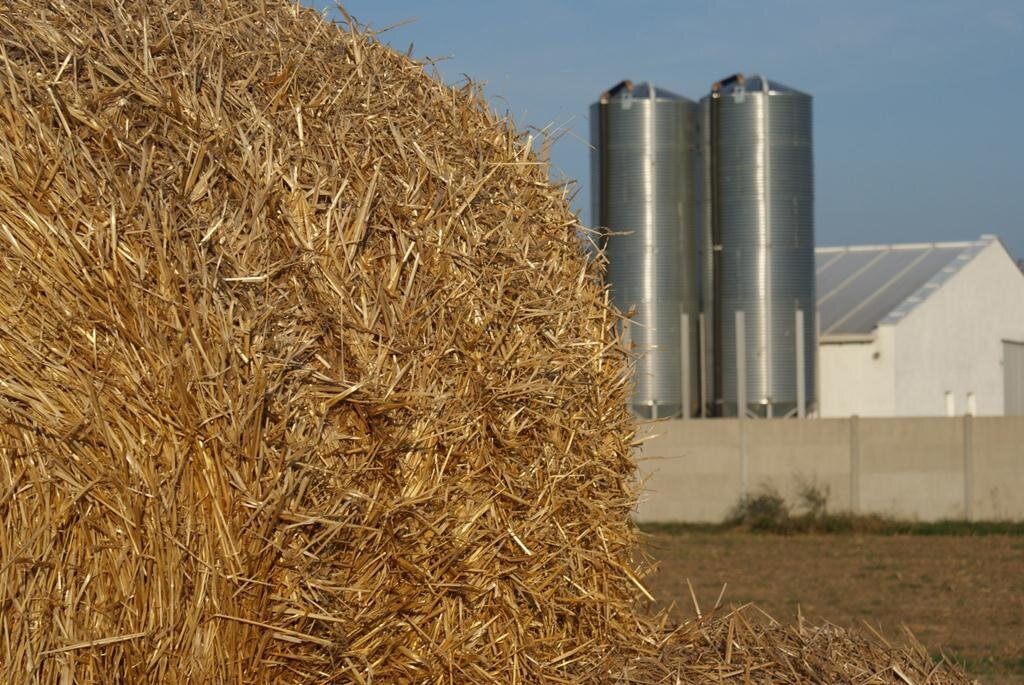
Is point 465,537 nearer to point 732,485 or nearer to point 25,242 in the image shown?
point 25,242

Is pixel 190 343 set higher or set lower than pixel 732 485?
higher

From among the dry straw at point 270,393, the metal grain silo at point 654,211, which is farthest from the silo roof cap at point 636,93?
the dry straw at point 270,393

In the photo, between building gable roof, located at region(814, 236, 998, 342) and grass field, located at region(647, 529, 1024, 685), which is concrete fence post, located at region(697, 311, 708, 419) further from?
building gable roof, located at region(814, 236, 998, 342)

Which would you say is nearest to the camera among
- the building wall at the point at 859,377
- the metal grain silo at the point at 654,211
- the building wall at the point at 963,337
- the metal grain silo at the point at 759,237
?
the metal grain silo at the point at 759,237

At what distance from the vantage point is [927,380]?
87.8 ft

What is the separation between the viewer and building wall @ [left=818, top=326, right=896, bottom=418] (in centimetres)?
2570

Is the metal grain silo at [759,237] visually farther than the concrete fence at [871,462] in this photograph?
Yes

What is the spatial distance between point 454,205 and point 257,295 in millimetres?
1005

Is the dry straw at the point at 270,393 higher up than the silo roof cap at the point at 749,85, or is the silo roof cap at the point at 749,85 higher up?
the silo roof cap at the point at 749,85

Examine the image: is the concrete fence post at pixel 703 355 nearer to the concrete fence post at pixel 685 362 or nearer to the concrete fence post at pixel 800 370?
the concrete fence post at pixel 685 362

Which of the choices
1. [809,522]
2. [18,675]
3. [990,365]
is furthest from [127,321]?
[990,365]

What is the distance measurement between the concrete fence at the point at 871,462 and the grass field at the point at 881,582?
4.07ft

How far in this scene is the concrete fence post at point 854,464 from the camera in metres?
21.1

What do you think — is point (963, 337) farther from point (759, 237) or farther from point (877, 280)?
point (759, 237)
